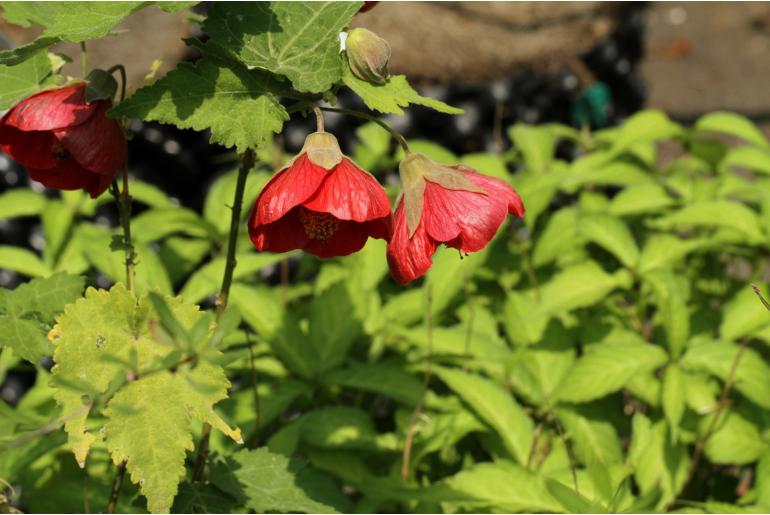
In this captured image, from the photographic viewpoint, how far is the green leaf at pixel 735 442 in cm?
144

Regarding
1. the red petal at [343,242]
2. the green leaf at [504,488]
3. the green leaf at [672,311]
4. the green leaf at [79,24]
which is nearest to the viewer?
the green leaf at [79,24]

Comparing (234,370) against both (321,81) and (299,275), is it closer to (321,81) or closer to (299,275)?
(299,275)

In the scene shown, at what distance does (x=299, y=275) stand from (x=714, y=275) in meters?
0.79

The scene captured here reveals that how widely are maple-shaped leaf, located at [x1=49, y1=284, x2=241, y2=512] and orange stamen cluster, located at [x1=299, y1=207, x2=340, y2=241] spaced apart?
5.6 inches

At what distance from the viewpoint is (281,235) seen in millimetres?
1007

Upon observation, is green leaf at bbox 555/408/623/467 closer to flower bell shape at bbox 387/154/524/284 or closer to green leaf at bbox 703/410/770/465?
green leaf at bbox 703/410/770/465

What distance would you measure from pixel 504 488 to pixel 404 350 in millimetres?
457

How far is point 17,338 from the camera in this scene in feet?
3.53

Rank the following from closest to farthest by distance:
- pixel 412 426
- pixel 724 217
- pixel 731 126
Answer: pixel 412 426 < pixel 724 217 < pixel 731 126

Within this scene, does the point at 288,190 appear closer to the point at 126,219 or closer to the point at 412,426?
the point at 126,219

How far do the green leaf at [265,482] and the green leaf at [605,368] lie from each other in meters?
0.45

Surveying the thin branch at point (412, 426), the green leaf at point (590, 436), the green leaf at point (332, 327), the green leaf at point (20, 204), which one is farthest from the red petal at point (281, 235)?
the green leaf at point (20, 204)

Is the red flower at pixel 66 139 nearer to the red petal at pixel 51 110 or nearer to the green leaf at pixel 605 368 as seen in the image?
the red petal at pixel 51 110

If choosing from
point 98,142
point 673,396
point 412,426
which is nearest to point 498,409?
point 412,426
